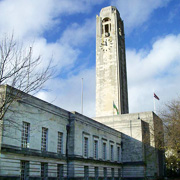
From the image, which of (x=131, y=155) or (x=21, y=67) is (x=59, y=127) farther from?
(x=131, y=155)

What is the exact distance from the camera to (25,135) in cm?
2306

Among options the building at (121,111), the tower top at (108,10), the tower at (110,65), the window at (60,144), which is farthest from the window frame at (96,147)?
the tower top at (108,10)

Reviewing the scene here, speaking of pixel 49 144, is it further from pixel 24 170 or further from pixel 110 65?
pixel 110 65

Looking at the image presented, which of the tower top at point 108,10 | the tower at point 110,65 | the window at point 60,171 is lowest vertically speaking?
the window at point 60,171

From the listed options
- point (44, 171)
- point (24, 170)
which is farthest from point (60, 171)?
point (24, 170)

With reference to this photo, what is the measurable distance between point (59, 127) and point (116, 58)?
29.7 meters

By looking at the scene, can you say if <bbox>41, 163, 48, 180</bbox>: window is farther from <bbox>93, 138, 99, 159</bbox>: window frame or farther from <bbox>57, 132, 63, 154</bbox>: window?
<bbox>93, 138, 99, 159</bbox>: window frame

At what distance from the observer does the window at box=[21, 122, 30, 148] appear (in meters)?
22.7

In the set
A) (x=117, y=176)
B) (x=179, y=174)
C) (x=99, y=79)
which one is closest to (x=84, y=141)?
(x=117, y=176)

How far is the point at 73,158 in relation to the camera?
92.7 ft

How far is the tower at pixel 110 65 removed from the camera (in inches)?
2074

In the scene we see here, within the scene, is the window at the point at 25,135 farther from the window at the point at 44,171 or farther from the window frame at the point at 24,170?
the window at the point at 44,171

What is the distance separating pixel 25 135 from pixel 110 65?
112 ft

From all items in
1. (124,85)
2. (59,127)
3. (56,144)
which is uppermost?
(124,85)
